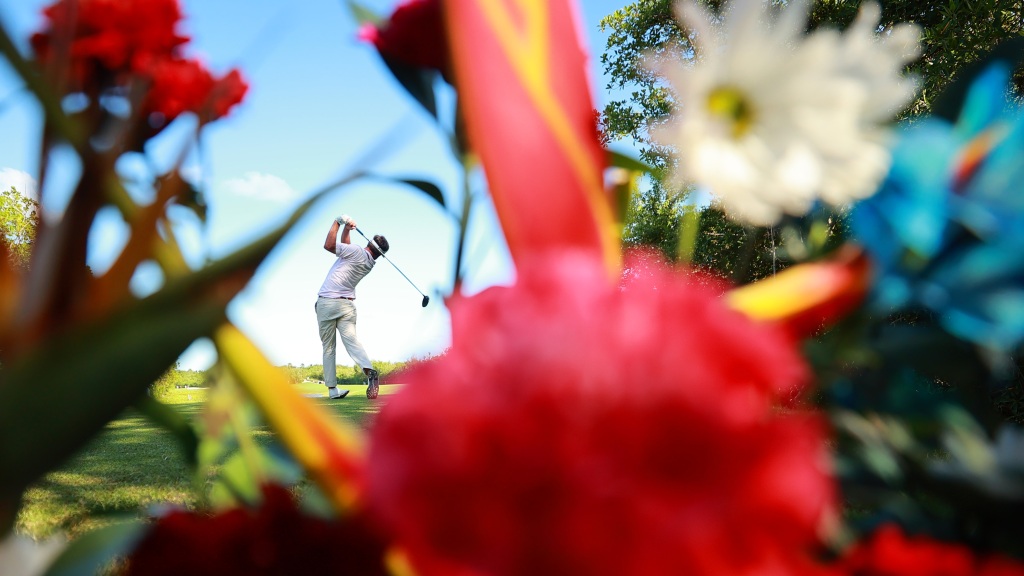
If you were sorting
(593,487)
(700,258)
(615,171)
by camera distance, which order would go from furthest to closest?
(700,258) < (615,171) < (593,487)

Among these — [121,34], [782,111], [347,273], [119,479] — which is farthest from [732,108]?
[347,273]

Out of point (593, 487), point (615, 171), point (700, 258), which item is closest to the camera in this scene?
point (593, 487)

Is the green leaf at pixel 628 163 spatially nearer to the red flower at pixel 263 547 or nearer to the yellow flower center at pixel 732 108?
the yellow flower center at pixel 732 108

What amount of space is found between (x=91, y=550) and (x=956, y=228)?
279mm

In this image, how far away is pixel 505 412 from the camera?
113mm

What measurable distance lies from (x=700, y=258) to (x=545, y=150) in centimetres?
387

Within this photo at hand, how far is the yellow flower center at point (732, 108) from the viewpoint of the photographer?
0.20 meters

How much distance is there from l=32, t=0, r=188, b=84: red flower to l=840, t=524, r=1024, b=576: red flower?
Answer: 29 cm

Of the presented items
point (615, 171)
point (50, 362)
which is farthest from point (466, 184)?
point (50, 362)

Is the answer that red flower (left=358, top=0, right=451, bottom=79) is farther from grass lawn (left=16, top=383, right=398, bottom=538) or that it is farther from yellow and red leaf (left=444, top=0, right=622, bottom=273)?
grass lawn (left=16, top=383, right=398, bottom=538)

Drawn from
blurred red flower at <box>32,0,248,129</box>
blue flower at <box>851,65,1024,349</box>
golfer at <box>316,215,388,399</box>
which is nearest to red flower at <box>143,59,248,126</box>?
blurred red flower at <box>32,0,248,129</box>

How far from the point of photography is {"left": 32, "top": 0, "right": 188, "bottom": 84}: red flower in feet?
0.89

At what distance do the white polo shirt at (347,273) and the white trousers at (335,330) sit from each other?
0.20 feet

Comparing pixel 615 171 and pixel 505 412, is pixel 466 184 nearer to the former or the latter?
pixel 615 171
